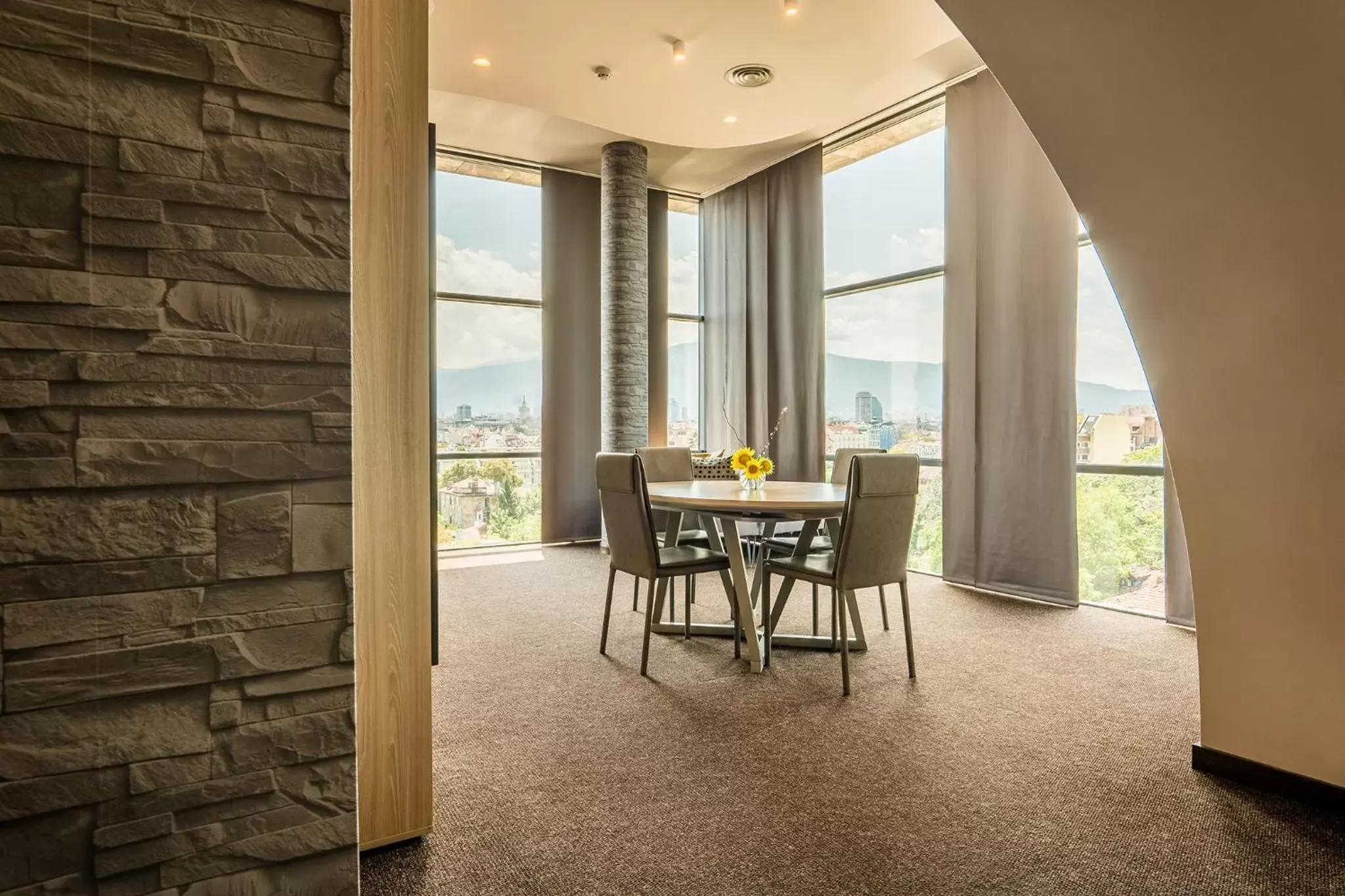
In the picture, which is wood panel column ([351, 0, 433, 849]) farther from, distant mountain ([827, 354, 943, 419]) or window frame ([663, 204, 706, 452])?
window frame ([663, 204, 706, 452])

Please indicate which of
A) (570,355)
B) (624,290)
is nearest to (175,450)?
(624,290)

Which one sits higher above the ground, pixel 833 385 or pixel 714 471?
pixel 833 385

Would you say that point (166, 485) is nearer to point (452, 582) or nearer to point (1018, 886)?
point (1018, 886)

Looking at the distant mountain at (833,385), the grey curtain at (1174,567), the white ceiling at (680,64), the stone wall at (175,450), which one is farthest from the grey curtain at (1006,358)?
the stone wall at (175,450)

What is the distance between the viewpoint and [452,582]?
16.3 feet

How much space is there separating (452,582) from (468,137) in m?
3.39

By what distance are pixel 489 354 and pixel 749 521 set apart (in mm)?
3726

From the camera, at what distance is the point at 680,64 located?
403 centimetres

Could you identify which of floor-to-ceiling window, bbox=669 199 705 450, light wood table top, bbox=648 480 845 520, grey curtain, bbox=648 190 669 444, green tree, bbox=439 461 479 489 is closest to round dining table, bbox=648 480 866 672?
light wood table top, bbox=648 480 845 520

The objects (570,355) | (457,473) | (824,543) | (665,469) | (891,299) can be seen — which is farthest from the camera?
(570,355)

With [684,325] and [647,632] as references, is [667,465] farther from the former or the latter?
[684,325]

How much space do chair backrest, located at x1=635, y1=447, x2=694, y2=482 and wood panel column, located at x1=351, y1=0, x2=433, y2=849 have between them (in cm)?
263

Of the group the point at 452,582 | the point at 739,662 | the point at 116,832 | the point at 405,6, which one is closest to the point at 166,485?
the point at 116,832

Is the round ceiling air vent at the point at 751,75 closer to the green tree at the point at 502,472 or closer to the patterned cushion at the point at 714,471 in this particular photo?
the patterned cushion at the point at 714,471
